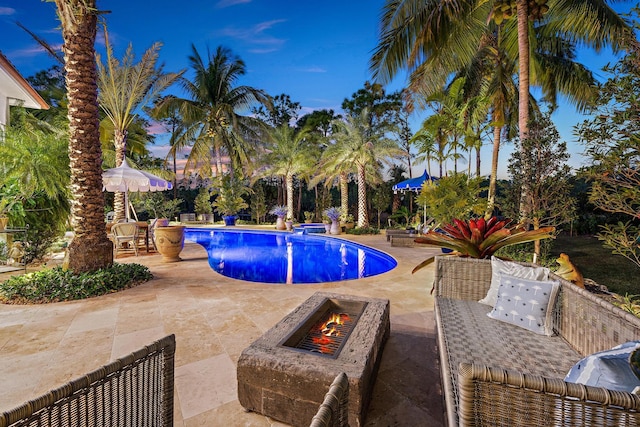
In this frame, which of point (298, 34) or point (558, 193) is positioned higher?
point (298, 34)

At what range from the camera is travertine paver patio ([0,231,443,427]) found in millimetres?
2141

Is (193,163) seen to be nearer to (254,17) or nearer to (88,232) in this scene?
(254,17)

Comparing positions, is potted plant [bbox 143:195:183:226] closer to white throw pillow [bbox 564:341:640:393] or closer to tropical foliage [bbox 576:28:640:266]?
tropical foliage [bbox 576:28:640:266]

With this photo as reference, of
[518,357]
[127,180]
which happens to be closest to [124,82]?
[127,180]

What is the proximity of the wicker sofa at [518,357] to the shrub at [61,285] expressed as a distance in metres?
4.86

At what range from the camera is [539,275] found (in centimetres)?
264

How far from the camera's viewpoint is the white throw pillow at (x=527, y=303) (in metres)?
2.35

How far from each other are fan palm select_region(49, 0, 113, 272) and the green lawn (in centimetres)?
862

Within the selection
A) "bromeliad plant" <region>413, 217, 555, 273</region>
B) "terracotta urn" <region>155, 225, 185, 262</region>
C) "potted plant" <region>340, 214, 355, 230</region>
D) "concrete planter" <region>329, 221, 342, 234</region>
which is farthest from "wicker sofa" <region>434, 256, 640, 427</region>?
"potted plant" <region>340, 214, 355, 230</region>

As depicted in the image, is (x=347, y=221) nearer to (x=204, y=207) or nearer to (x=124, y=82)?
(x=124, y=82)

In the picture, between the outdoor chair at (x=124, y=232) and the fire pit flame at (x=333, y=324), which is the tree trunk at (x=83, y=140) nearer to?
the outdoor chair at (x=124, y=232)

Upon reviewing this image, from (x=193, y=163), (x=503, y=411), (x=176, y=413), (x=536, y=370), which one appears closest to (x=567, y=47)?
(x=536, y=370)

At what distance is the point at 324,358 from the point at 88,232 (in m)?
5.11

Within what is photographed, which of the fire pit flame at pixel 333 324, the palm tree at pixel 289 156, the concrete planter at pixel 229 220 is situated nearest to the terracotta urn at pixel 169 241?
the fire pit flame at pixel 333 324
